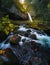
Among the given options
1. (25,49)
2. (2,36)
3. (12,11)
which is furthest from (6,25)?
(12,11)

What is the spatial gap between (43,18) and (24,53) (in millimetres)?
2369

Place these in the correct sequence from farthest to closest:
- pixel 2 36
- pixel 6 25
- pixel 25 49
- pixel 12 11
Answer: pixel 12 11
pixel 2 36
pixel 6 25
pixel 25 49

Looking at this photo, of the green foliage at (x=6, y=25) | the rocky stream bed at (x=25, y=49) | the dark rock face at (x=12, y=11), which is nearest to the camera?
the rocky stream bed at (x=25, y=49)

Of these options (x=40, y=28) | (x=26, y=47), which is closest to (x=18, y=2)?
(x=40, y=28)

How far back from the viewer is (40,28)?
13242mm

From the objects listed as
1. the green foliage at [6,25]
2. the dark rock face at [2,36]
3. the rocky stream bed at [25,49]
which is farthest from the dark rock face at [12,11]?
the dark rock face at [2,36]

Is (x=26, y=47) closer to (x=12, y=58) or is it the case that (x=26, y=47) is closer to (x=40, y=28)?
(x=12, y=58)

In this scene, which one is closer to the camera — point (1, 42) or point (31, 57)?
point (31, 57)

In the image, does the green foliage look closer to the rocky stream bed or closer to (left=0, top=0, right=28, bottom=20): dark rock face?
the rocky stream bed

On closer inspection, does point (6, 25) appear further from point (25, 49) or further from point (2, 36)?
point (25, 49)

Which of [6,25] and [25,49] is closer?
[25,49]

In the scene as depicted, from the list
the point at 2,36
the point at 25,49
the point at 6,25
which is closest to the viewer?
the point at 25,49

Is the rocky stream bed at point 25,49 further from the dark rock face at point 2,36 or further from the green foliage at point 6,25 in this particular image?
the green foliage at point 6,25

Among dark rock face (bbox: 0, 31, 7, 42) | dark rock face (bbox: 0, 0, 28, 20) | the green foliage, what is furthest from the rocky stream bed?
dark rock face (bbox: 0, 0, 28, 20)
